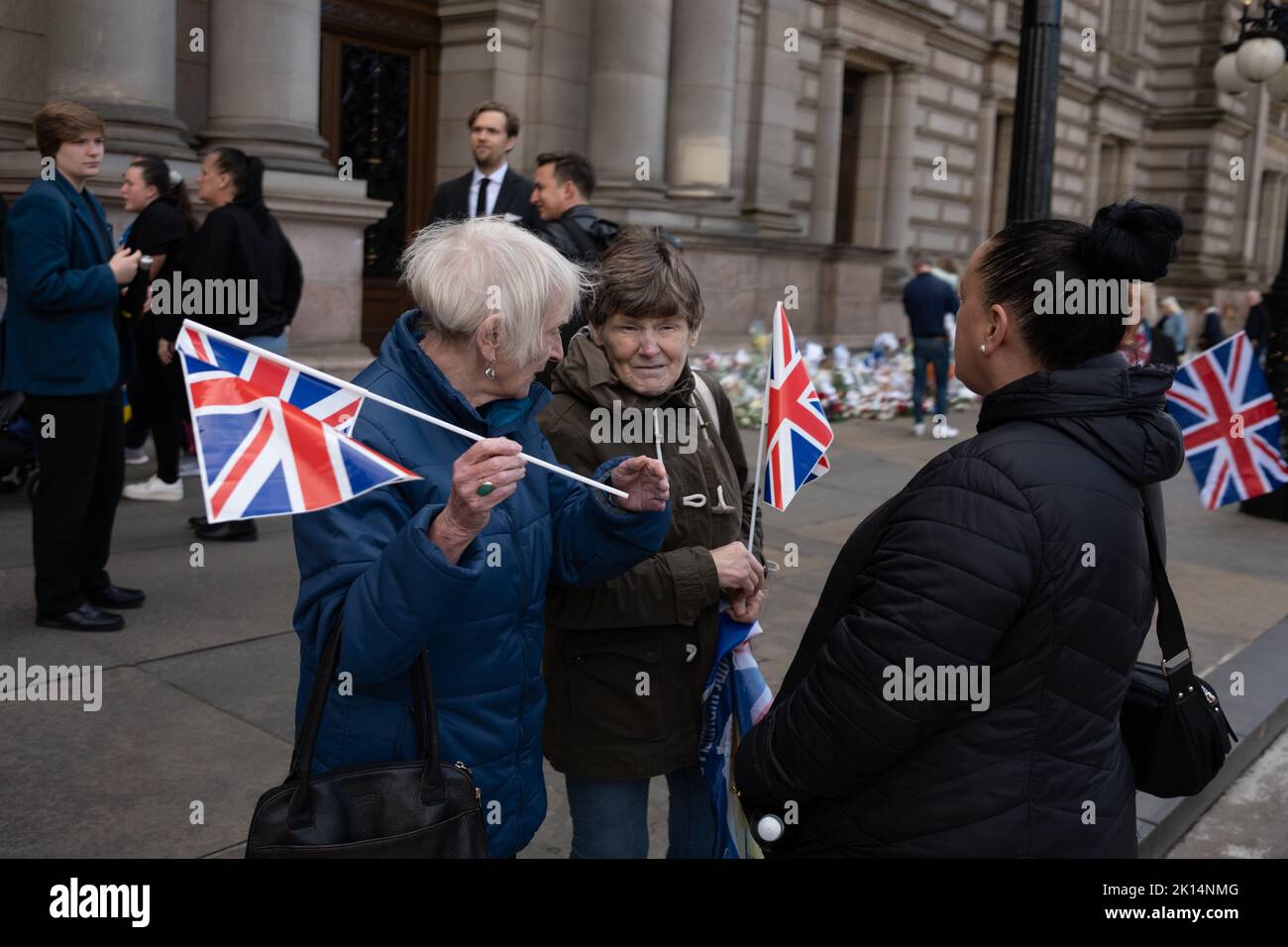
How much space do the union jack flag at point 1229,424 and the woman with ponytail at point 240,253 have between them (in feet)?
15.8

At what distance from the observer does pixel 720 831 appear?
2809mm

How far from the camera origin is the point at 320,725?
212cm

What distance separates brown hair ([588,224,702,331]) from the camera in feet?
9.20

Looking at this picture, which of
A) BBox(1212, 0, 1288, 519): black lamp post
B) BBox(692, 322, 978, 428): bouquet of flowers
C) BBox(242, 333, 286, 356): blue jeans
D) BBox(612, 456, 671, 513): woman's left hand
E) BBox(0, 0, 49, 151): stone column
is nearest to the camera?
BBox(612, 456, 671, 513): woman's left hand

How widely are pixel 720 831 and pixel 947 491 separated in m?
1.21

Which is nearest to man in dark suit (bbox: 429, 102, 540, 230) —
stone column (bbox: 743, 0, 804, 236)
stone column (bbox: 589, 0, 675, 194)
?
stone column (bbox: 589, 0, 675, 194)

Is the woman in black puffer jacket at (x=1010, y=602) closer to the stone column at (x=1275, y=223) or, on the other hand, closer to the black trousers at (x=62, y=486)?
the black trousers at (x=62, y=486)

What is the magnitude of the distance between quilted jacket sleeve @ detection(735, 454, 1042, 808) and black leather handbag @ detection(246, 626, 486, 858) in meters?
0.57

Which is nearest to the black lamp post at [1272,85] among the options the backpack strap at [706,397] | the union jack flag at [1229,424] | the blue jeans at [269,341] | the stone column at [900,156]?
the union jack flag at [1229,424]

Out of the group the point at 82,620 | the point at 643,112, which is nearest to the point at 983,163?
the point at 643,112

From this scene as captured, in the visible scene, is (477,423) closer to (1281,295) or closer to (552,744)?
(552,744)

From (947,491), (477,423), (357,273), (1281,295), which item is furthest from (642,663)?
(1281,295)

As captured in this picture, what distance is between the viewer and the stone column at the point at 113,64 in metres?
8.47

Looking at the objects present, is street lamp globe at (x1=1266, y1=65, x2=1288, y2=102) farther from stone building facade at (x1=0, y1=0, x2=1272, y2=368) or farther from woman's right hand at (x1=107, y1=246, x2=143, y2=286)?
woman's right hand at (x1=107, y1=246, x2=143, y2=286)
